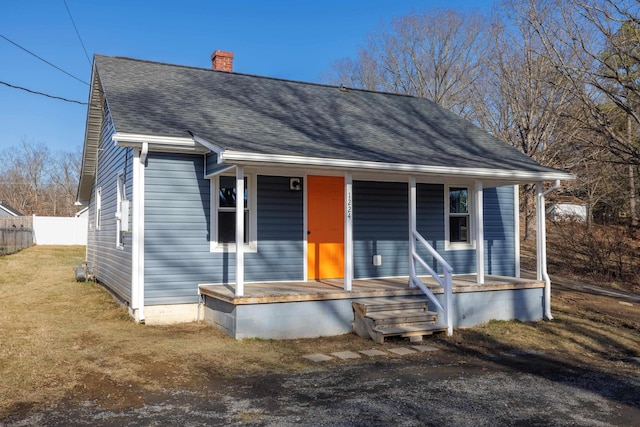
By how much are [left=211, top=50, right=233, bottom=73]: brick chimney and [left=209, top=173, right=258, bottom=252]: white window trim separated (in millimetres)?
5156

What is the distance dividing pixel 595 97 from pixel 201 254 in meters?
18.9

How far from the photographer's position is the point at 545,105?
21.6 meters

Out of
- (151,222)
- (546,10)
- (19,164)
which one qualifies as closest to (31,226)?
(19,164)

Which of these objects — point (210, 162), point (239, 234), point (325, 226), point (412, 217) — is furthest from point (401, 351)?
point (210, 162)

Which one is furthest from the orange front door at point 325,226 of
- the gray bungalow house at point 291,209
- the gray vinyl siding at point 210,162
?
the gray vinyl siding at point 210,162

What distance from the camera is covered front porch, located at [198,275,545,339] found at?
758 cm

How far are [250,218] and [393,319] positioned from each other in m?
2.99

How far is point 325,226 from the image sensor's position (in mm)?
9883

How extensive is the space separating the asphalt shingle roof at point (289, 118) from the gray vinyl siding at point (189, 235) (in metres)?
0.74

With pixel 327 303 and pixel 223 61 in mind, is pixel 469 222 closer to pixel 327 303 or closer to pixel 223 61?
pixel 327 303

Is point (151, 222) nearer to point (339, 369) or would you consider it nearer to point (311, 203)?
point (311, 203)

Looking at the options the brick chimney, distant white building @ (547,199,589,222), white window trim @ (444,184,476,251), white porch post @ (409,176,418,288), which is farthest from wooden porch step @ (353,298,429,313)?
distant white building @ (547,199,589,222)

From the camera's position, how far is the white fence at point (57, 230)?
34.9 m

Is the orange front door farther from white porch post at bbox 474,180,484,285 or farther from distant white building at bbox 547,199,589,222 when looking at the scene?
distant white building at bbox 547,199,589,222
